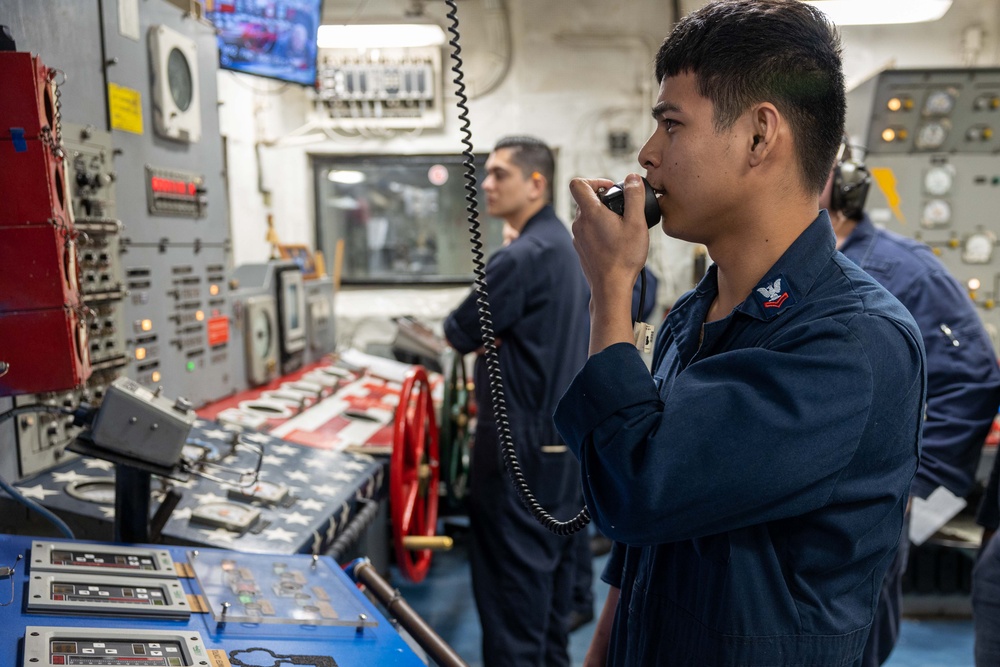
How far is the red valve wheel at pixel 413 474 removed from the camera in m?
2.64

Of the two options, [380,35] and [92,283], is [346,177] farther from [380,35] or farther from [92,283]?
[92,283]

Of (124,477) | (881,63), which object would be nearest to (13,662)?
(124,477)

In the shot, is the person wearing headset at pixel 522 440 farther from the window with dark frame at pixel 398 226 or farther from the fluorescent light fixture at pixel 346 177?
the fluorescent light fixture at pixel 346 177

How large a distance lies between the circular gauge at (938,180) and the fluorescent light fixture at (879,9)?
95 cm

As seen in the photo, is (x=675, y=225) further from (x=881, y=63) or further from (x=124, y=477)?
(x=881, y=63)

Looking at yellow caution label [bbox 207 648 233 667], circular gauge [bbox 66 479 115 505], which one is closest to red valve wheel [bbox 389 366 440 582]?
circular gauge [bbox 66 479 115 505]

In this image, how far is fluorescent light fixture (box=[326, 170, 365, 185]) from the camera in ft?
21.8

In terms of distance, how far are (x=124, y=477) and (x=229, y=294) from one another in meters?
1.87

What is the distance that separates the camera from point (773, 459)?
36.8 inches

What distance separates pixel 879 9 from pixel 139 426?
16.3 ft

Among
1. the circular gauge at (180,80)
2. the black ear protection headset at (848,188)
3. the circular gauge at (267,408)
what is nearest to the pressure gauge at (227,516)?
the circular gauge at (267,408)

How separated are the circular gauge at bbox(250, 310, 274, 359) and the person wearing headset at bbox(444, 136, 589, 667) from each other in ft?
3.41

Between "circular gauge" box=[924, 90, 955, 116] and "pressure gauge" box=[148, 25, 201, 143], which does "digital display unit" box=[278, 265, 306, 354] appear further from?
"circular gauge" box=[924, 90, 955, 116]

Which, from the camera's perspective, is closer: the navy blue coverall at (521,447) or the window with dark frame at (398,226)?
the navy blue coverall at (521,447)
